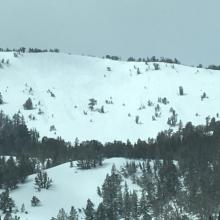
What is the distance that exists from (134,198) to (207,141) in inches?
1882

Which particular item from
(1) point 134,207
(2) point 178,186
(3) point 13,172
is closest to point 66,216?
(1) point 134,207

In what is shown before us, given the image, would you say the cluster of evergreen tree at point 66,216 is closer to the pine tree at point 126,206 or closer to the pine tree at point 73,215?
the pine tree at point 73,215

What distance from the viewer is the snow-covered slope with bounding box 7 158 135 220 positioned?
422ft

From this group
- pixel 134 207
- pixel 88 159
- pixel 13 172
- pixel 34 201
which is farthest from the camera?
pixel 88 159

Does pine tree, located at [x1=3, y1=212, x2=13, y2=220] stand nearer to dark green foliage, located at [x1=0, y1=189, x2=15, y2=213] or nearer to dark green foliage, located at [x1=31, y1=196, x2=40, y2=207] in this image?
dark green foliage, located at [x1=0, y1=189, x2=15, y2=213]

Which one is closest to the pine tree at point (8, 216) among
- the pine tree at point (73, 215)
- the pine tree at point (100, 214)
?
the pine tree at point (73, 215)

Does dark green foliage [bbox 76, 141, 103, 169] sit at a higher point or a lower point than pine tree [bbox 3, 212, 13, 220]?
higher

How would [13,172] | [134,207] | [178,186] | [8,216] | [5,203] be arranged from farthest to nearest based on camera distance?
[13,172]
[178,186]
[5,203]
[134,207]
[8,216]

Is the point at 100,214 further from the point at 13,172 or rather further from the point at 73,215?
the point at 13,172

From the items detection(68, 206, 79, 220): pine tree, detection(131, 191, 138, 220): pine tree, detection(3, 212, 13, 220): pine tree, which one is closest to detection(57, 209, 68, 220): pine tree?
detection(68, 206, 79, 220): pine tree

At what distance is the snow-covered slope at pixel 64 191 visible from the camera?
128750 millimetres

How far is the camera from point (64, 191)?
140375mm

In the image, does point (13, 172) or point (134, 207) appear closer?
point (134, 207)

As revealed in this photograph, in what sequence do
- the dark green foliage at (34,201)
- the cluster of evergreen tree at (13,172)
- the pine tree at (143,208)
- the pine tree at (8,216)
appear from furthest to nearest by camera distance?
the cluster of evergreen tree at (13,172), the dark green foliage at (34,201), the pine tree at (143,208), the pine tree at (8,216)
